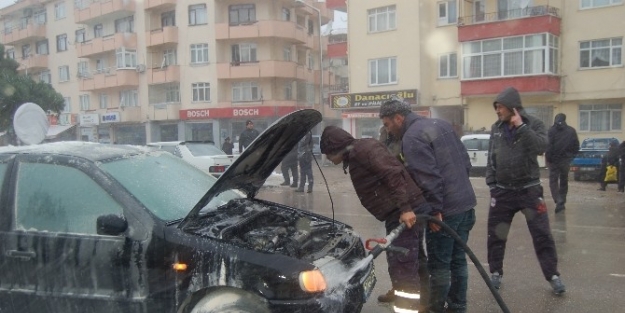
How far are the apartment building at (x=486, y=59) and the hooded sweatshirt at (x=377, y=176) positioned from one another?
22.5 meters

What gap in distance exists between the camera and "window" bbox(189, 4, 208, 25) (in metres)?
38.5

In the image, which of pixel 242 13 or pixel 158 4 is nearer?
pixel 242 13

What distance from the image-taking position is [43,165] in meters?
3.75

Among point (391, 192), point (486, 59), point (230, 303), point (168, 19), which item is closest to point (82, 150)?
point (230, 303)

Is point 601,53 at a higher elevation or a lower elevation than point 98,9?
lower

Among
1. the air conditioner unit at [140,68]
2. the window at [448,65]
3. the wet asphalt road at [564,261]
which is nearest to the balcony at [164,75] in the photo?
the air conditioner unit at [140,68]

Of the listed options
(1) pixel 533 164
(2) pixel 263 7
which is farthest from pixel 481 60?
(1) pixel 533 164

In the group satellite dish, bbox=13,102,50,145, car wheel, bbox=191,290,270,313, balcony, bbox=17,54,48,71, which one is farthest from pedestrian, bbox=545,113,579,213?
balcony, bbox=17,54,48,71

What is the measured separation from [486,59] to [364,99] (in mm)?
6931

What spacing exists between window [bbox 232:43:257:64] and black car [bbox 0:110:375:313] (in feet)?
115

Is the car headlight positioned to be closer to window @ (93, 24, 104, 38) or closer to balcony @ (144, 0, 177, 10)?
balcony @ (144, 0, 177, 10)

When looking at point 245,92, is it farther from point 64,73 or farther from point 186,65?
point 64,73

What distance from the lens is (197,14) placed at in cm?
3875

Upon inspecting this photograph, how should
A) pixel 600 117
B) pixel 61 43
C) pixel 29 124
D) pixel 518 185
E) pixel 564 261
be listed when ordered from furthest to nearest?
pixel 61 43 < pixel 600 117 < pixel 29 124 < pixel 564 261 < pixel 518 185
